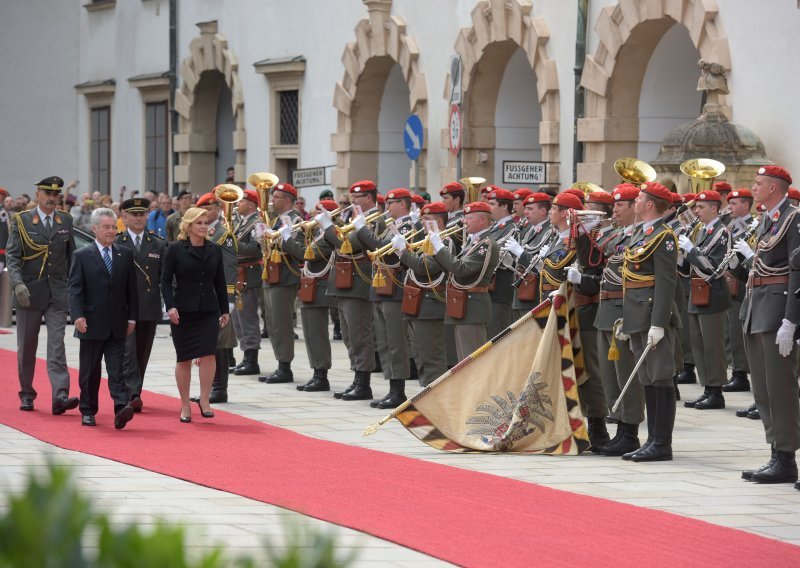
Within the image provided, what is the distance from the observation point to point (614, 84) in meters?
18.0

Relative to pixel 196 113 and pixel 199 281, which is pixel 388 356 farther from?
pixel 196 113

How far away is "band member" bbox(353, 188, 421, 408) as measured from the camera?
1192 centimetres

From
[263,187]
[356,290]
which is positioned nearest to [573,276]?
[356,290]

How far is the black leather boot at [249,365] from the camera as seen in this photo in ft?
47.1

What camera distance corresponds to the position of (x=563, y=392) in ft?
31.3

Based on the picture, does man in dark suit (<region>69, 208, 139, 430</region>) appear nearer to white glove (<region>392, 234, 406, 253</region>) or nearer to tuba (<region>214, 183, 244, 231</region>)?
A: white glove (<region>392, 234, 406, 253</region>)

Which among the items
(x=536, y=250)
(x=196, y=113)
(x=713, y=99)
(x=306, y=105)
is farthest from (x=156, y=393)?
(x=196, y=113)

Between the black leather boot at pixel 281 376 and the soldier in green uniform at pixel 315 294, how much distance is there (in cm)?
42

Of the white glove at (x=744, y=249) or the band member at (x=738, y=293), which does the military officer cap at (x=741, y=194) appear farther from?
the white glove at (x=744, y=249)

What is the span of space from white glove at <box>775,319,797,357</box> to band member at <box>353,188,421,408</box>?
4.25 meters

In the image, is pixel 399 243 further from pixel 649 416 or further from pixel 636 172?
pixel 649 416

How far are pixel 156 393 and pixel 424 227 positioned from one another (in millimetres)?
2732

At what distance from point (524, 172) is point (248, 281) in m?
4.54

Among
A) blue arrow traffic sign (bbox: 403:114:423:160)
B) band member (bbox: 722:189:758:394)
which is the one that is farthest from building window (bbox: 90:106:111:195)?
band member (bbox: 722:189:758:394)
